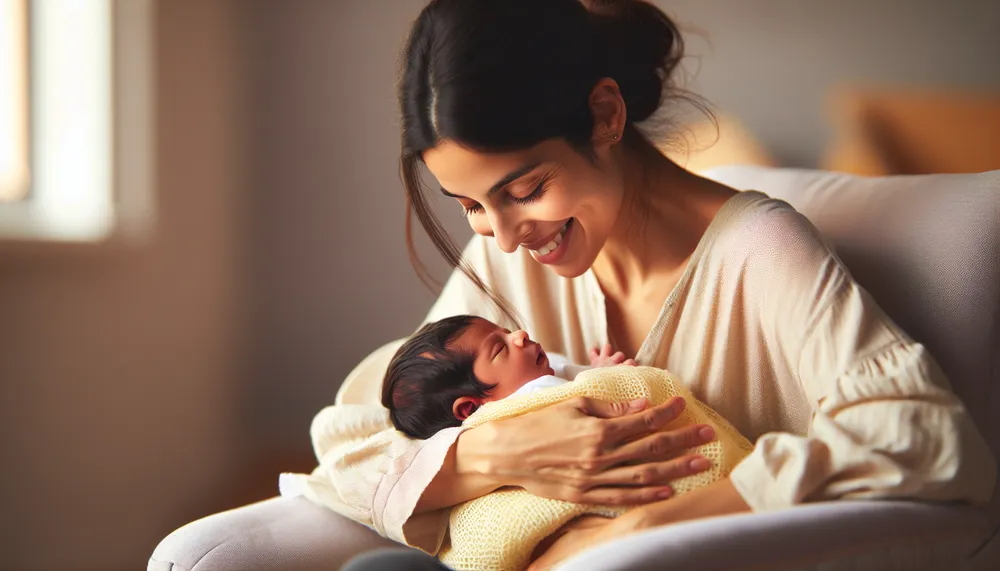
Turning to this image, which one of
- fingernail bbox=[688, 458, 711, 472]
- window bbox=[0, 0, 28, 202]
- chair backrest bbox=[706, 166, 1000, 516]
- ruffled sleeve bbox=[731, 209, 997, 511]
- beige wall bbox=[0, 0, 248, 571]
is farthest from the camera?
window bbox=[0, 0, 28, 202]

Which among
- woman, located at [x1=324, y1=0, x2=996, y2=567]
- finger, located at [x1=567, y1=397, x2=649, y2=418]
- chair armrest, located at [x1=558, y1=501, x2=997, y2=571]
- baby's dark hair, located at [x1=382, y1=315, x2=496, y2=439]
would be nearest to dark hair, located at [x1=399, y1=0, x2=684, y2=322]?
woman, located at [x1=324, y1=0, x2=996, y2=567]

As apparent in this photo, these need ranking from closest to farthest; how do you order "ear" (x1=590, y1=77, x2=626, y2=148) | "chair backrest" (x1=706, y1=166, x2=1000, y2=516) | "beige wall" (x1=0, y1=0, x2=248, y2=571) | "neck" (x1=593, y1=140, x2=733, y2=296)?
1. "chair backrest" (x1=706, y1=166, x2=1000, y2=516)
2. "ear" (x1=590, y1=77, x2=626, y2=148)
3. "neck" (x1=593, y1=140, x2=733, y2=296)
4. "beige wall" (x1=0, y1=0, x2=248, y2=571)

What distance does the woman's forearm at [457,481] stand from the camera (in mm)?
1238

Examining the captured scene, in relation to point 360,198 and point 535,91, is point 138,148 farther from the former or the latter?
point 535,91

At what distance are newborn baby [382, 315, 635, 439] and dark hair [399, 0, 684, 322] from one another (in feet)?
0.86

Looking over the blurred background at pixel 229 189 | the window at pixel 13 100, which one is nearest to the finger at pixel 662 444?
the blurred background at pixel 229 189

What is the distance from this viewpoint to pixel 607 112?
139 centimetres

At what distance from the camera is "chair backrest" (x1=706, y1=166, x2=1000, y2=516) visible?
1268 mm

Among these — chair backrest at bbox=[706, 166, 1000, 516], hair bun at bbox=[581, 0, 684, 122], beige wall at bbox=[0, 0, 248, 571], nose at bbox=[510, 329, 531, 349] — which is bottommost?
beige wall at bbox=[0, 0, 248, 571]

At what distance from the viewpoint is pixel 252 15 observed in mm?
3600

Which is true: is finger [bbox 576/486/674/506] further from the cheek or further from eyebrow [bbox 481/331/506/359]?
the cheek

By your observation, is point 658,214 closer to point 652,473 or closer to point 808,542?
point 652,473

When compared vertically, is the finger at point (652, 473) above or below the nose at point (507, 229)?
below

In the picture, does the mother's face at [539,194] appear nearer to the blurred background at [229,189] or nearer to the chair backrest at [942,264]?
the chair backrest at [942,264]
